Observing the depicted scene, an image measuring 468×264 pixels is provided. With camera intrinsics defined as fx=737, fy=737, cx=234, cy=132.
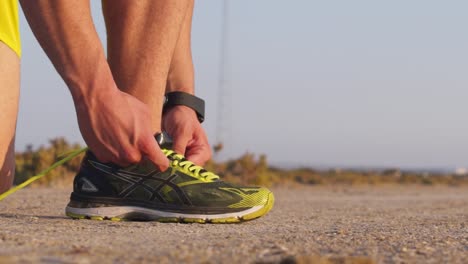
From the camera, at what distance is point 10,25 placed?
3.26 metres

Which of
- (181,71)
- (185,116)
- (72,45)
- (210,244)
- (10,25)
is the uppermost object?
(10,25)

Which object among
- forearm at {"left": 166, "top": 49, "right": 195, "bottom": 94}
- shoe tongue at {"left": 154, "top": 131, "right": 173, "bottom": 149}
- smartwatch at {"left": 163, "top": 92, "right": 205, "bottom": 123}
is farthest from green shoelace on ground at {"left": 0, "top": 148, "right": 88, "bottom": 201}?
forearm at {"left": 166, "top": 49, "right": 195, "bottom": 94}

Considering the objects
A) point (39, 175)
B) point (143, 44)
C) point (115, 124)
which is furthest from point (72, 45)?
point (39, 175)

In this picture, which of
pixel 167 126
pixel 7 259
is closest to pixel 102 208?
pixel 167 126

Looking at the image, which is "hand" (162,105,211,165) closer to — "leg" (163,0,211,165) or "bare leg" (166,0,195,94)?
"leg" (163,0,211,165)

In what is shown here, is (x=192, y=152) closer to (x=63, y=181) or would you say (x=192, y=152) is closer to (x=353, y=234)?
(x=353, y=234)

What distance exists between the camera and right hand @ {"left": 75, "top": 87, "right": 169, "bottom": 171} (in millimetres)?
2656

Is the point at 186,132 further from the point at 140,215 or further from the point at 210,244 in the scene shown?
the point at 210,244

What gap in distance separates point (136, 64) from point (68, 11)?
0.46 m

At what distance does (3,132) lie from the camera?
329cm

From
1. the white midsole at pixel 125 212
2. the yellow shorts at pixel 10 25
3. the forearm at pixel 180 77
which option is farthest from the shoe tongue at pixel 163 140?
the yellow shorts at pixel 10 25

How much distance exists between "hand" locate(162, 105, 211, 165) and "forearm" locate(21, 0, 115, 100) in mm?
905

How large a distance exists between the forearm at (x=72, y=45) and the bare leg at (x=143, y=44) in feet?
1.17

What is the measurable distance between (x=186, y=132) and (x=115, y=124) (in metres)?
0.95
